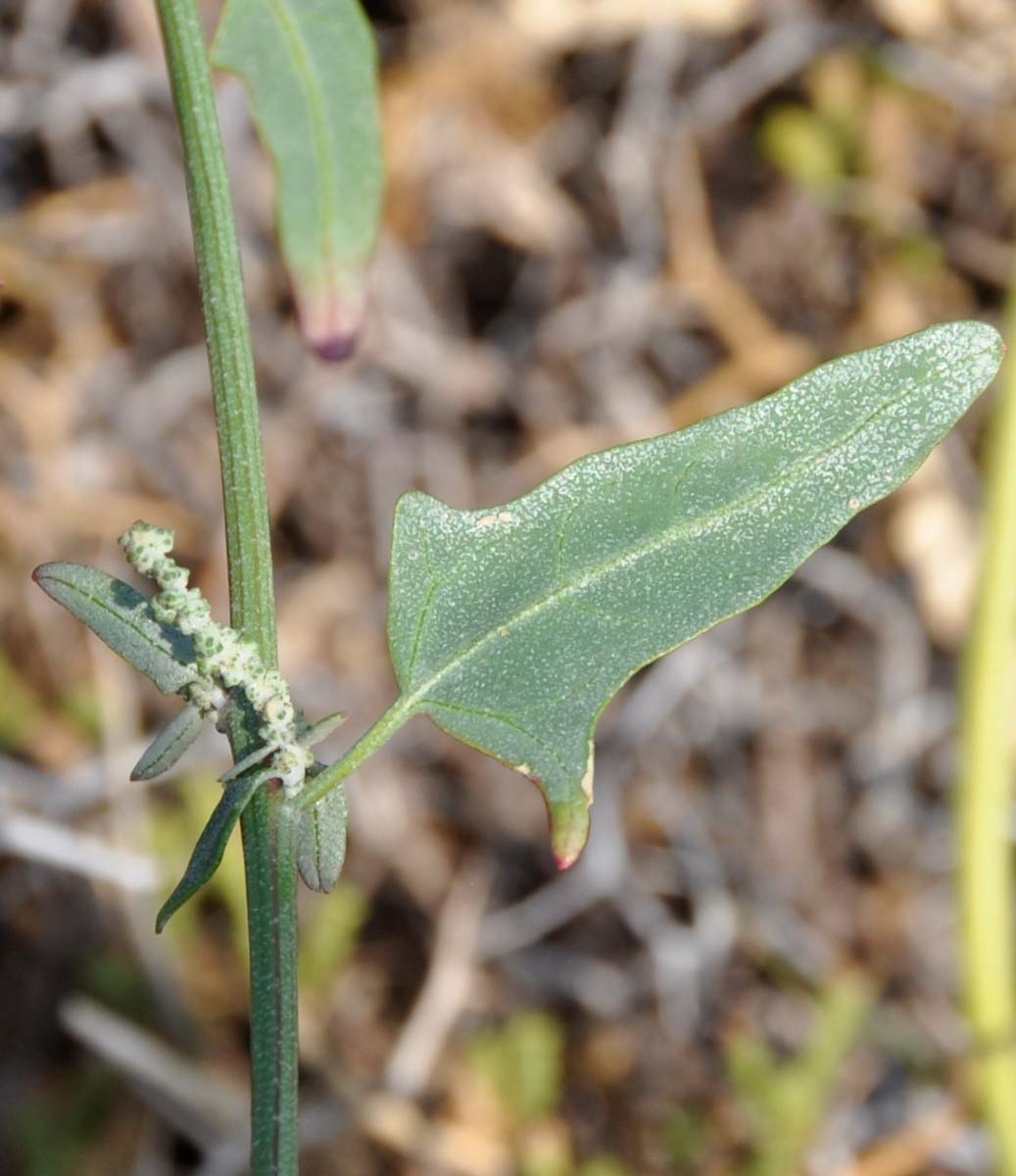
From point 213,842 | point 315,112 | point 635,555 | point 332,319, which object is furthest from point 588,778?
point 315,112

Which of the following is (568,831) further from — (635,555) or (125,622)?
(125,622)

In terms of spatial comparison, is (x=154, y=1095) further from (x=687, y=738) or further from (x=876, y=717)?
(x=876, y=717)

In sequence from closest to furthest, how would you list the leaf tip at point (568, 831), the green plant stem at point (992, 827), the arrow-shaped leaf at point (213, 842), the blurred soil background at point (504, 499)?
the arrow-shaped leaf at point (213, 842)
the leaf tip at point (568, 831)
the green plant stem at point (992, 827)
the blurred soil background at point (504, 499)

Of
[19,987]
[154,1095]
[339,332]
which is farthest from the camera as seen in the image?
→ [19,987]

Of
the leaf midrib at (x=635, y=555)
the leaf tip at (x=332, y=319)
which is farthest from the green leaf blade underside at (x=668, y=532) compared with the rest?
the leaf tip at (x=332, y=319)

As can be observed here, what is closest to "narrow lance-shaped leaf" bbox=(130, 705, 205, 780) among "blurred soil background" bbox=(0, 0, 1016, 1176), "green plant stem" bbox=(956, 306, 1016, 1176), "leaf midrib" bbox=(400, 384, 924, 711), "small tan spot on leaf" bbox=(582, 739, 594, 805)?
"leaf midrib" bbox=(400, 384, 924, 711)

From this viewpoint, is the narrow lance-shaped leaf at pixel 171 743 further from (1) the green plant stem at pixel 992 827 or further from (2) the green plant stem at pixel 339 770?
(1) the green plant stem at pixel 992 827

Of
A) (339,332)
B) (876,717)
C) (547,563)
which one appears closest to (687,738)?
(876,717)
